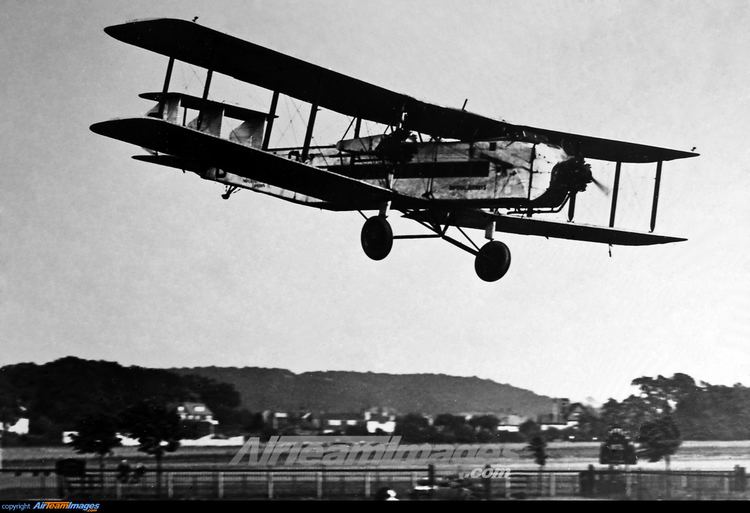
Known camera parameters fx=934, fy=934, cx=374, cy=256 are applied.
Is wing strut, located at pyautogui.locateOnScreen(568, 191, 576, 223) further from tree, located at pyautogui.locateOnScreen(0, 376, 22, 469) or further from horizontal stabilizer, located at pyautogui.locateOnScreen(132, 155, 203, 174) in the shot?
tree, located at pyautogui.locateOnScreen(0, 376, 22, 469)

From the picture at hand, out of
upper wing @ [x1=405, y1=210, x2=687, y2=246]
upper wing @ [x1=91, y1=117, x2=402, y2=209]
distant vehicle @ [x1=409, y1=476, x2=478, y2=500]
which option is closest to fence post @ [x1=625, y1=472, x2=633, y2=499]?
distant vehicle @ [x1=409, y1=476, x2=478, y2=500]

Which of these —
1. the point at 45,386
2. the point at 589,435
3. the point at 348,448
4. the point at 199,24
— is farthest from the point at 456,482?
the point at 199,24

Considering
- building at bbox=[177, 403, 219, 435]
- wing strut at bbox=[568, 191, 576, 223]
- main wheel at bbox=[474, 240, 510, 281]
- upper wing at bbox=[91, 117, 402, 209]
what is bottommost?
building at bbox=[177, 403, 219, 435]

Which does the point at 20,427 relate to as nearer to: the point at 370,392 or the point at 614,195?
the point at 370,392

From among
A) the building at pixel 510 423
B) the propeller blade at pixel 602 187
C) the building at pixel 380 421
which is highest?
the propeller blade at pixel 602 187

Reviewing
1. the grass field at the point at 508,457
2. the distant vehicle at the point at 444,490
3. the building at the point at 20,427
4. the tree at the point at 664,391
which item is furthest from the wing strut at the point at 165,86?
the tree at the point at 664,391

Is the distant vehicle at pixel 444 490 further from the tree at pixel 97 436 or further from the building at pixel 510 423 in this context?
the tree at pixel 97 436
